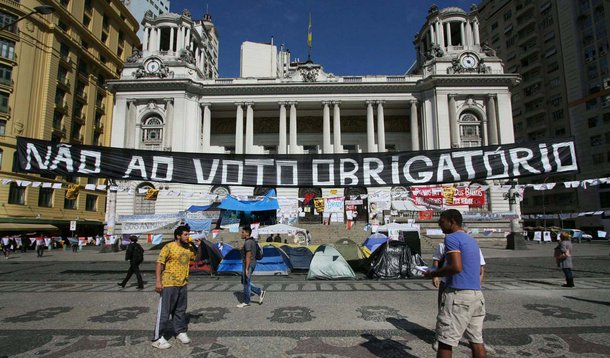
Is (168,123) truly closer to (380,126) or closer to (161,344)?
(380,126)

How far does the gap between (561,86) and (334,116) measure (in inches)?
1461

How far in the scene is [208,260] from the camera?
14.4m

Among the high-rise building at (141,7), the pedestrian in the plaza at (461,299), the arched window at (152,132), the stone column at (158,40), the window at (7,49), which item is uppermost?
the high-rise building at (141,7)

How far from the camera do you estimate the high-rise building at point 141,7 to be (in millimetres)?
63862

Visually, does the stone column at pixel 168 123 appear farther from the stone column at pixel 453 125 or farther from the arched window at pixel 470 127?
the arched window at pixel 470 127

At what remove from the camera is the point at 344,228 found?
34031 millimetres

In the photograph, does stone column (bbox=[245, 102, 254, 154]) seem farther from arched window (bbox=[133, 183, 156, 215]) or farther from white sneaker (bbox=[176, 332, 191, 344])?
white sneaker (bbox=[176, 332, 191, 344])

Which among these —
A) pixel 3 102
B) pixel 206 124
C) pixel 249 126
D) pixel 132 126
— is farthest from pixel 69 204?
pixel 249 126

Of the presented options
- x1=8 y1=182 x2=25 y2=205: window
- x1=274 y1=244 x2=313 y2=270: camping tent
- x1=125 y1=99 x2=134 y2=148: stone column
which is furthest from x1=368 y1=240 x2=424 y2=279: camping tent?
x1=8 y1=182 x2=25 y2=205: window

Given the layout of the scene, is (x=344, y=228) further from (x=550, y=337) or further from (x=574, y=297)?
(x=550, y=337)

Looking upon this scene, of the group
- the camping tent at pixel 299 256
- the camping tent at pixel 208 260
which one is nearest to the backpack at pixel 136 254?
the camping tent at pixel 208 260

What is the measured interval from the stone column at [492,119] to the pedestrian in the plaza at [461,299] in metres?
40.7

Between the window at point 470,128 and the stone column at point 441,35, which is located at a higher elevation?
the stone column at point 441,35

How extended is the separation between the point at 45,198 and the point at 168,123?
15410mm
